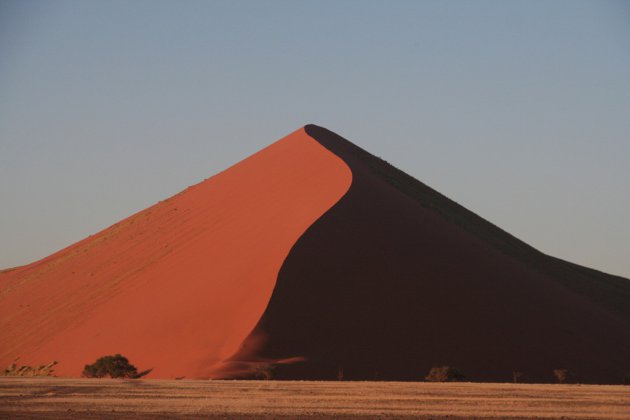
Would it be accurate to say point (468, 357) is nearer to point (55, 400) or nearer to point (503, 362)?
point (503, 362)

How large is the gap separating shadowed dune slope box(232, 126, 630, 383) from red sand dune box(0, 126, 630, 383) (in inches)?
2.3

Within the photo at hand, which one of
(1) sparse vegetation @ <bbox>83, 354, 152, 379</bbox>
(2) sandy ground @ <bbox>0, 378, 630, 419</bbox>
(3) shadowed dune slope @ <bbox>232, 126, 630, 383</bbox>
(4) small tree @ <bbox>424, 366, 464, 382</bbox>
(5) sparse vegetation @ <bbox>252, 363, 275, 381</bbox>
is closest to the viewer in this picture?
(2) sandy ground @ <bbox>0, 378, 630, 419</bbox>

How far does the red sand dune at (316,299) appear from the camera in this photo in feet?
100

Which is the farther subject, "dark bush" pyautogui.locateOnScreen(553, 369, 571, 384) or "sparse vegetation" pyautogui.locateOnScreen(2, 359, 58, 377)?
"sparse vegetation" pyautogui.locateOnScreen(2, 359, 58, 377)

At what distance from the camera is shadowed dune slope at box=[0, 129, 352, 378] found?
1243 inches

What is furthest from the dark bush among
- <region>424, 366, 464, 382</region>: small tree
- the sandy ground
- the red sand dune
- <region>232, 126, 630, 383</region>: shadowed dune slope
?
the sandy ground

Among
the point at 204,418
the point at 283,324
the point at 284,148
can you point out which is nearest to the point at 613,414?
the point at 204,418

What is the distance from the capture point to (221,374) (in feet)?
91.3

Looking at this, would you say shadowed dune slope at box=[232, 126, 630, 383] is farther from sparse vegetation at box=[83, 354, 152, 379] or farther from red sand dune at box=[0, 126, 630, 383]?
sparse vegetation at box=[83, 354, 152, 379]

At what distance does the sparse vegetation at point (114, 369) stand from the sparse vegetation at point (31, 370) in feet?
9.13

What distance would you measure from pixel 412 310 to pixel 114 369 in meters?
8.92

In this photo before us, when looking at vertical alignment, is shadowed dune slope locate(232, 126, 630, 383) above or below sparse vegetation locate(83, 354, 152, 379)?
above

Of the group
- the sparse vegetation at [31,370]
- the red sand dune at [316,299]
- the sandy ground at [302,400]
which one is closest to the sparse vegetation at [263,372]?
the red sand dune at [316,299]

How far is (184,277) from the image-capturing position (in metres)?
36.4
